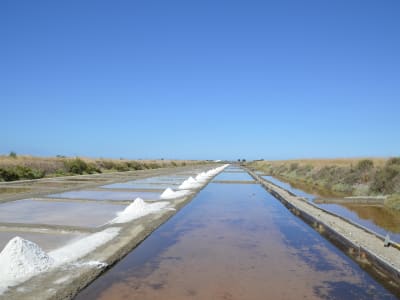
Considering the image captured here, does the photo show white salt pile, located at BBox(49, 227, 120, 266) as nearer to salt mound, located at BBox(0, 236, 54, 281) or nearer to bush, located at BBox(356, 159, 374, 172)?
salt mound, located at BBox(0, 236, 54, 281)

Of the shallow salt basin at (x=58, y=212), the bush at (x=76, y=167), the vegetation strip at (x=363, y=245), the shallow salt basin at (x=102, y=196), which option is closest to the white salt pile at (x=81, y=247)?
the shallow salt basin at (x=58, y=212)

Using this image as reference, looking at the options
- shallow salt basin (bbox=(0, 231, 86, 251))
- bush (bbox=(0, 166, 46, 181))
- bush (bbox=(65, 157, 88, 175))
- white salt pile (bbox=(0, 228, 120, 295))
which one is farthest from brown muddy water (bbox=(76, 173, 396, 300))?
bush (bbox=(65, 157, 88, 175))

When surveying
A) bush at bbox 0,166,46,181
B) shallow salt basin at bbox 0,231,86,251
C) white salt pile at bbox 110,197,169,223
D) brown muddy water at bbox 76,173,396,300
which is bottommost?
brown muddy water at bbox 76,173,396,300

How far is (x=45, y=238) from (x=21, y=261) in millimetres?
2425

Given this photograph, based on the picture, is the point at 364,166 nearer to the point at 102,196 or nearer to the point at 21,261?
the point at 102,196

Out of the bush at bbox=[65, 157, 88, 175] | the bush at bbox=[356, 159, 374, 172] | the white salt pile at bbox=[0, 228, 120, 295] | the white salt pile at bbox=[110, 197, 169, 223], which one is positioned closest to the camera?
the white salt pile at bbox=[0, 228, 120, 295]

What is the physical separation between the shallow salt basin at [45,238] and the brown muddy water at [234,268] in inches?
54.4

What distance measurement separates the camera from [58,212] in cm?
1076

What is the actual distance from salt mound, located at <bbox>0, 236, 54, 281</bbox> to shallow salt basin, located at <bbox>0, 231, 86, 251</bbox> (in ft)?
4.26

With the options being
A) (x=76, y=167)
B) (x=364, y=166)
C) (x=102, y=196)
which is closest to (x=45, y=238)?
(x=102, y=196)

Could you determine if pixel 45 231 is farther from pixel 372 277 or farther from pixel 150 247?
pixel 372 277

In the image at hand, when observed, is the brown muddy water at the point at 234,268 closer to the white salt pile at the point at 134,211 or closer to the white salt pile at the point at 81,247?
the white salt pile at the point at 81,247

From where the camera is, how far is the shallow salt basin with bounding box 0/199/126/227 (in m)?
9.22

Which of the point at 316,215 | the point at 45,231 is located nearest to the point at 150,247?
the point at 45,231
